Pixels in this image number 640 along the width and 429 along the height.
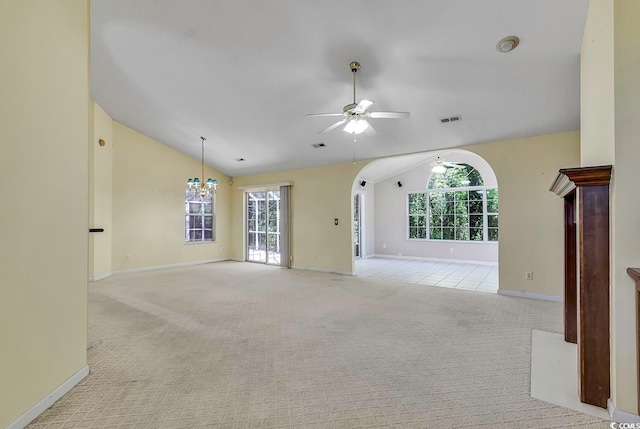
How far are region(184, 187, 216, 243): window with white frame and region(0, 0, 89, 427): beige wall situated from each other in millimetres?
5845

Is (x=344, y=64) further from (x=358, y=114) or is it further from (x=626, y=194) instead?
(x=626, y=194)

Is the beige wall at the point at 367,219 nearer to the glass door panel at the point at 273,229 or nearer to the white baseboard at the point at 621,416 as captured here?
the glass door panel at the point at 273,229

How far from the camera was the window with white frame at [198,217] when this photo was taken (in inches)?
317

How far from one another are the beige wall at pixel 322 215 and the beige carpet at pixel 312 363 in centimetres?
217

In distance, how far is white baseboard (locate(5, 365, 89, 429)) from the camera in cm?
173

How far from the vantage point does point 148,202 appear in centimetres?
716

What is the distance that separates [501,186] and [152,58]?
5665mm

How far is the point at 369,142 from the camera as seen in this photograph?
5.60 meters

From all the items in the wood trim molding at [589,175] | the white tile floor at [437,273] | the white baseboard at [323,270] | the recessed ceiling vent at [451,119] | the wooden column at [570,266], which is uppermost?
the recessed ceiling vent at [451,119]

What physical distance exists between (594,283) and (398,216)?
7.88 meters

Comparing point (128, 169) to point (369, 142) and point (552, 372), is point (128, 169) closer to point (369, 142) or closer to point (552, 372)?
point (369, 142)

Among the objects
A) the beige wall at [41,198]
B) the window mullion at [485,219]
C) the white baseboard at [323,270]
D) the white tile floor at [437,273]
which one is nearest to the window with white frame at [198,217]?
the white baseboard at [323,270]

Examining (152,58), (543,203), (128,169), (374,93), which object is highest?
(152,58)

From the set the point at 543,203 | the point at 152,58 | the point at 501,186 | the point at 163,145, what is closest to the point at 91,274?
the point at 163,145
